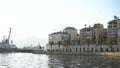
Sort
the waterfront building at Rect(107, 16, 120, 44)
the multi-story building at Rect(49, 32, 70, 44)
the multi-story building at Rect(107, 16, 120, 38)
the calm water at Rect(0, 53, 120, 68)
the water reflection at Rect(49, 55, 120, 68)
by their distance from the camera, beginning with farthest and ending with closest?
the multi-story building at Rect(49, 32, 70, 44), the multi-story building at Rect(107, 16, 120, 38), the waterfront building at Rect(107, 16, 120, 44), the water reflection at Rect(49, 55, 120, 68), the calm water at Rect(0, 53, 120, 68)

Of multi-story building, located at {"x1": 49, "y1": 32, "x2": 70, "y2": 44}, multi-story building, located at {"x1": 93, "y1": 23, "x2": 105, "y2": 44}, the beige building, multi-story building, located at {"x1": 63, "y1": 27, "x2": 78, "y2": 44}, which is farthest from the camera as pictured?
multi-story building, located at {"x1": 63, "y1": 27, "x2": 78, "y2": 44}

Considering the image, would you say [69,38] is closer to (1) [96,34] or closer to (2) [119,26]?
(1) [96,34]

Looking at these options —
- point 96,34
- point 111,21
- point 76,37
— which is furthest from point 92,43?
point 76,37

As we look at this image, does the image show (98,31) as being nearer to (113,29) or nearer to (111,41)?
(113,29)

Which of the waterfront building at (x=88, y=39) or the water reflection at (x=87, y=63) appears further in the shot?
the waterfront building at (x=88, y=39)

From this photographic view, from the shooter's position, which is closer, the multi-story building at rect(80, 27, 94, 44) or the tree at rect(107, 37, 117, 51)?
the tree at rect(107, 37, 117, 51)

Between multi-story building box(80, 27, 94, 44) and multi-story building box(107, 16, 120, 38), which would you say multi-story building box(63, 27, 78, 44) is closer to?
multi-story building box(80, 27, 94, 44)

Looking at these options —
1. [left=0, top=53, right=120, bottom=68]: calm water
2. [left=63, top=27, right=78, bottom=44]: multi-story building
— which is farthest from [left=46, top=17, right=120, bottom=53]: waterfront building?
[left=0, top=53, right=120, bottom=68]: calm water

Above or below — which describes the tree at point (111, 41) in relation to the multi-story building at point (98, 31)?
below

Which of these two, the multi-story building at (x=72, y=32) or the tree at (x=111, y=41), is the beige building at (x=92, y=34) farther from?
the multi-story building at (x=72, y=32)

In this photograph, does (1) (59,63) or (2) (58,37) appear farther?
(2) (58,37)

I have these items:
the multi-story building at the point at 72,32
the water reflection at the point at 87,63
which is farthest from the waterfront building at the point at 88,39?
the water reflection at the point at 87,63

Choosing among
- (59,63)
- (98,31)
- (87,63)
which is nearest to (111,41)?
(98,31)

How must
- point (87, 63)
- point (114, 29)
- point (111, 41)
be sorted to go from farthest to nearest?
point (114, 29)
point (111, 41)
point (87, 63)
